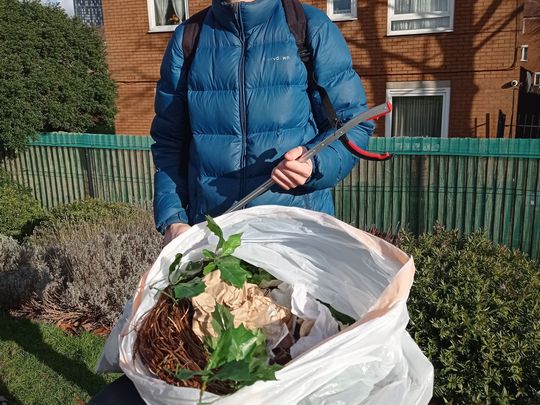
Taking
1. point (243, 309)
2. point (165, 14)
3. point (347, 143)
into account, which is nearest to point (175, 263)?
point (243, 309)

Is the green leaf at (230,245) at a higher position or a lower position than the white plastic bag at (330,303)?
higher

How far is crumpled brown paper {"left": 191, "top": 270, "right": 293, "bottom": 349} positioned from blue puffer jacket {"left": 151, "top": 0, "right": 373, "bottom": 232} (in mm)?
556

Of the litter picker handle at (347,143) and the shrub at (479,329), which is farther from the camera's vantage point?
the shrub at (479,329)

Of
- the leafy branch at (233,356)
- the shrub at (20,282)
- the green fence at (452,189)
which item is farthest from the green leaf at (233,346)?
the green fence at (452,189)

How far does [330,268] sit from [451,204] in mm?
4934

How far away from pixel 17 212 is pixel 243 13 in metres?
6.75

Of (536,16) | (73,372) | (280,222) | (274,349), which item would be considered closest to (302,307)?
(274,349)

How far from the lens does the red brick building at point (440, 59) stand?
376 inches

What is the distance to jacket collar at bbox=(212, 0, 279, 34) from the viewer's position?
1.86 meters

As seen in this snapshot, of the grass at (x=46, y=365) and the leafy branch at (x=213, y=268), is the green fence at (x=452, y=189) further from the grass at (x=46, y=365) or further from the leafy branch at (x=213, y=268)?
the leafy branch at (x=213, y=268)

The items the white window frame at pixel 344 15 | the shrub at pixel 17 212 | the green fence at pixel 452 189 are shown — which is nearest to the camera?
the green fence at pixel 452 189

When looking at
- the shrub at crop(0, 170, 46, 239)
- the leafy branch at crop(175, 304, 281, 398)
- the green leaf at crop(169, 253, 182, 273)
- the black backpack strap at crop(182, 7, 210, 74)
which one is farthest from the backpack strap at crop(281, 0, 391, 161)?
the shrub at crop(0, 170, 46, 239)

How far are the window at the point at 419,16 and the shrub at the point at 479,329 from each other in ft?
24.5

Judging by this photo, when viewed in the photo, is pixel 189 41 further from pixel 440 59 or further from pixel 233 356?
pixel 440 59
